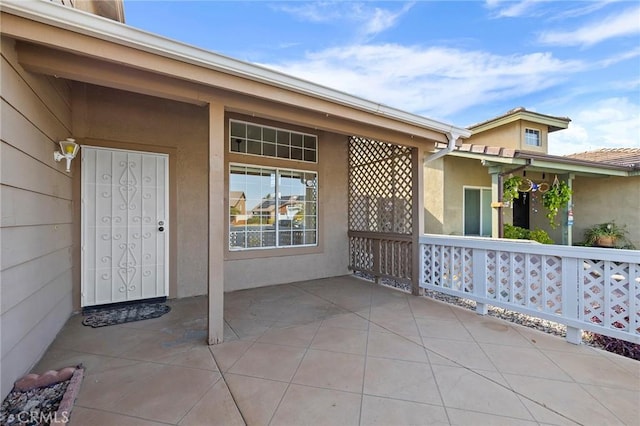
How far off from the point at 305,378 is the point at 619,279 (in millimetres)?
3096

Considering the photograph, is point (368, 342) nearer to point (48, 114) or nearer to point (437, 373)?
point (437, 373)

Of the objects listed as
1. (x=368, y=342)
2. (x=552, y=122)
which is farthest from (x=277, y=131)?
(x=552, y=122)

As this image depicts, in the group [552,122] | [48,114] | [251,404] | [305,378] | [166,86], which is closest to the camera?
[251,404]

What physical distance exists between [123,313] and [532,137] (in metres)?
12.0

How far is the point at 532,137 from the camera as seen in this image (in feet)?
31.4

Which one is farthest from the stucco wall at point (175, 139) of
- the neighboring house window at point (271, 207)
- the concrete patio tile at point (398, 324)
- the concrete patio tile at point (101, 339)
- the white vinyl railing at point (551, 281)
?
the white vinyl railing at point (551, 281)

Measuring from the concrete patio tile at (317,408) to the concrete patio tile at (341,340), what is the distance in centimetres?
68

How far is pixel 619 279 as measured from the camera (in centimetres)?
271

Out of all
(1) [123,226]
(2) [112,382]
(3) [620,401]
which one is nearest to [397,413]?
(3) [620,401]

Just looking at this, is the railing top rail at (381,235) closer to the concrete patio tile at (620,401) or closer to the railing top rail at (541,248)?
the railing top rail at (541,248)

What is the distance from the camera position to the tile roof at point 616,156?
27.3ft

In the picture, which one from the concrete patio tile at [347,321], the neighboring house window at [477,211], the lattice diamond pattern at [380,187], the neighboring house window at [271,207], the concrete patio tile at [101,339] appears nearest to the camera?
the concrete patio tile at [101,339]

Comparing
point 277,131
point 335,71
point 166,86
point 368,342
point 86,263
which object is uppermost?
point 335,71

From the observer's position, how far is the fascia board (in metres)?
1.86
